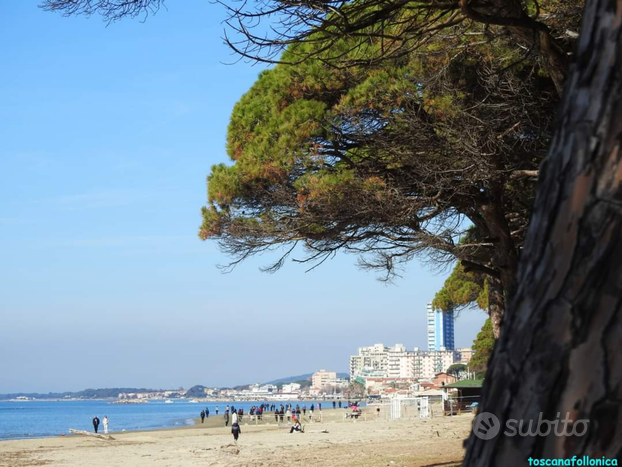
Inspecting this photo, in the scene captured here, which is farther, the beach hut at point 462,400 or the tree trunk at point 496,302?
the beach hut at point 462,400

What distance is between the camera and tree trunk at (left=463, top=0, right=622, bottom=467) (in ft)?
4.17

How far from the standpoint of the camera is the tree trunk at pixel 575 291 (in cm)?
127

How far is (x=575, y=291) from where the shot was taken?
1.31m

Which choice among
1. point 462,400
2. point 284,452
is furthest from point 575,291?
point 462,400

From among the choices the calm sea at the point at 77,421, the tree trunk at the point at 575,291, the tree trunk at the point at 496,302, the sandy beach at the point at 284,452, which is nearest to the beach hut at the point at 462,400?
the sandy beach at the point at 284,452

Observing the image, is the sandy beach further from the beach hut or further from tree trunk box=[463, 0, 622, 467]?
tree trunk box=[463, 0, 622, 467]

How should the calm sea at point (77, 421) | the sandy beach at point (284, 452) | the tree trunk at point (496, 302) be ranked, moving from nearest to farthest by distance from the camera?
the tree trunk at point (496, 302)
the sandy beach at point (284, 452)
the calm sea at point (77, 421)

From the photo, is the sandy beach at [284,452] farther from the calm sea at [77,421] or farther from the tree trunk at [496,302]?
the calm sea at [77,421]

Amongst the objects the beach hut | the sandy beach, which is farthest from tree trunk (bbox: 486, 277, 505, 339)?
the beach hut

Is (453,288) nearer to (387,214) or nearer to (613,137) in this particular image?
Answer: (387,214)

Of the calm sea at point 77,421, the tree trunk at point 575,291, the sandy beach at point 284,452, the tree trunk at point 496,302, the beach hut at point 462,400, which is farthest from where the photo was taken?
the calm sea at point 77,421

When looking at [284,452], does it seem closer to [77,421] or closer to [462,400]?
[462,400]

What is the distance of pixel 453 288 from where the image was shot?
92.2 feet

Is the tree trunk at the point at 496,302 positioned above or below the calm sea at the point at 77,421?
above
